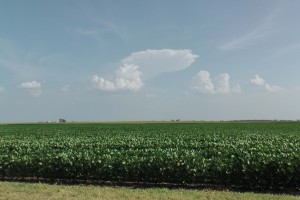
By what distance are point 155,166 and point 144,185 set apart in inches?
33.6

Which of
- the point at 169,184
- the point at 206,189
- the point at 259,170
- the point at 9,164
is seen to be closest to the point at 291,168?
the point at 259,170

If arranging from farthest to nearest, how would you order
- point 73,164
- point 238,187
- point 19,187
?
point 73,164, point 238,187, point 19,187

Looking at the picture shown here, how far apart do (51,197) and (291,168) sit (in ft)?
26.5

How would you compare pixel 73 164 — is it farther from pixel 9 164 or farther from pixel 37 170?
pixel 9 164

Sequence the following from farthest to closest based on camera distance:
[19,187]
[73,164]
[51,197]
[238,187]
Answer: [73,164] → [238,187] → [19,187] → [51,197]

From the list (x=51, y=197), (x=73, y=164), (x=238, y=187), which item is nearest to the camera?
(x=51, y=197)

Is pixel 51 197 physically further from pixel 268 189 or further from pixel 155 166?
pixel 268 189

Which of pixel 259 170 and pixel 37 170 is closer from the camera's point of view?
pixel 259 170

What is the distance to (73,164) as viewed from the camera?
15.0m

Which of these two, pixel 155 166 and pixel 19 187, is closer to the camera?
pixel 19 187

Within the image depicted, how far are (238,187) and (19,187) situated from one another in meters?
7.80

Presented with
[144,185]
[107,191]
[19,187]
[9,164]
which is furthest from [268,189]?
[9,164]

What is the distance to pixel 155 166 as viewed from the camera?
46.0 ft

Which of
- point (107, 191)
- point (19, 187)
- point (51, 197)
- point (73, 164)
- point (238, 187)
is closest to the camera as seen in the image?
point (51, 197)
